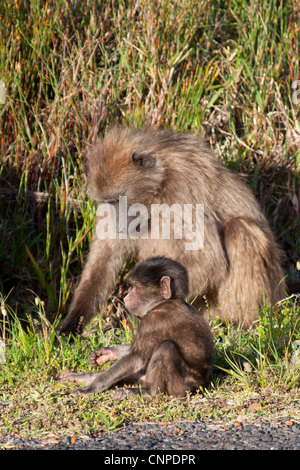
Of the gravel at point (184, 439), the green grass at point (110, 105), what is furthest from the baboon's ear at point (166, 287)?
the green grass at point (110, 105)

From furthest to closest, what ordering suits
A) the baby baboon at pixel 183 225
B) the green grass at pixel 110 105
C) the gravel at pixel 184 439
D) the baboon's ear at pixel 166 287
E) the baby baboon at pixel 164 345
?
the green grass at pixel 110 105 → the baby baboon at pixel 183 225 → the baboon's ear at pixel 166 287 → the baby baboon at pixel 164 345 → the gravel at pixel 184 439

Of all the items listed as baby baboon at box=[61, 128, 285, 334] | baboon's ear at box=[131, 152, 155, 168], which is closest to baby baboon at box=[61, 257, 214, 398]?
baby baboon at box=[61, 128, 285, 334]

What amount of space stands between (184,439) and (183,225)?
1928 mm

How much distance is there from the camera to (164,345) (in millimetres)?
2994

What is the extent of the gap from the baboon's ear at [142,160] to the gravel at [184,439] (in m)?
2.10

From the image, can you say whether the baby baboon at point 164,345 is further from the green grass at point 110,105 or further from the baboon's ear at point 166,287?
the green grass at point 110,105

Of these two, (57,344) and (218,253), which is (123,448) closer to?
(57,344)

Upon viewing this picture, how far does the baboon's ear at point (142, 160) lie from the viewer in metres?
4.45

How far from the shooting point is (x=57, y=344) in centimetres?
408

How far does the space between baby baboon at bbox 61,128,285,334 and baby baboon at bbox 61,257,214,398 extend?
3.80ft

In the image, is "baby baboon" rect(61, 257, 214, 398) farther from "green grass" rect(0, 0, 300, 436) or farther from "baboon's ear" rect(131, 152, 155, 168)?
"baboon's ear" rect(131, 152, 155, 168)

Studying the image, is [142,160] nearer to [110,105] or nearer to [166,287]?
[110,105]

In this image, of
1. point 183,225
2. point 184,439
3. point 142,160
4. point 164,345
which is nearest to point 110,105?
point 142,160
